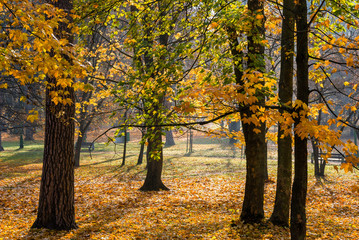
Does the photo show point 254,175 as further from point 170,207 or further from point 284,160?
point 170,207

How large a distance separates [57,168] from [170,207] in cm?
393

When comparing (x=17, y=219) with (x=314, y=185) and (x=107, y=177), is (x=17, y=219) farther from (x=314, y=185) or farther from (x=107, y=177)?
(x=314, y=185)

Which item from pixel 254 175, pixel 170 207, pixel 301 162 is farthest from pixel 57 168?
pixel 301 162

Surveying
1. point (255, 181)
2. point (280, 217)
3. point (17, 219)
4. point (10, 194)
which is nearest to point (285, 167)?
point (255, 181)

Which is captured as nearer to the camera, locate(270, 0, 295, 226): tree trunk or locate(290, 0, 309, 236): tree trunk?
locate(290, 0, 309, 236): tree trunk

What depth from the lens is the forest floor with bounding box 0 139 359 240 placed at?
21.4 ft

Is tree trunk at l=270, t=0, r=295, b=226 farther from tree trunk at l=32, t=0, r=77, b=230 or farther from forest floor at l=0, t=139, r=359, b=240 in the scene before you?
tree trunk at l=32, t=0, r=77, b=230

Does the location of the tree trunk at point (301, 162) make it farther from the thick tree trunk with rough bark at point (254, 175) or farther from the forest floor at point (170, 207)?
the thick tree trunk with rough bark at point (254, 175)

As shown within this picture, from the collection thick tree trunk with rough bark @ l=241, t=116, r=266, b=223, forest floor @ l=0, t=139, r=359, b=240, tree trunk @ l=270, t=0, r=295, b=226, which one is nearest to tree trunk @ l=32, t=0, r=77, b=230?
forest floor @ l=0, t=139, r=359, b=240

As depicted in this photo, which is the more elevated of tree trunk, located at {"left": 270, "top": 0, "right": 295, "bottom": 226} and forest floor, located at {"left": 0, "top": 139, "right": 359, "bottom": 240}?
tree trunk, located at {"left": 270, "top": 0, "right": 295, "bottom": 226}

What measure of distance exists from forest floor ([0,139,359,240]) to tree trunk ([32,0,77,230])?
29 centimetres

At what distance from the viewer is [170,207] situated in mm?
9219

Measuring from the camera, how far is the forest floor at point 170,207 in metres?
6.54

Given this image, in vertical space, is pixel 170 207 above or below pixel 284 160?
below
